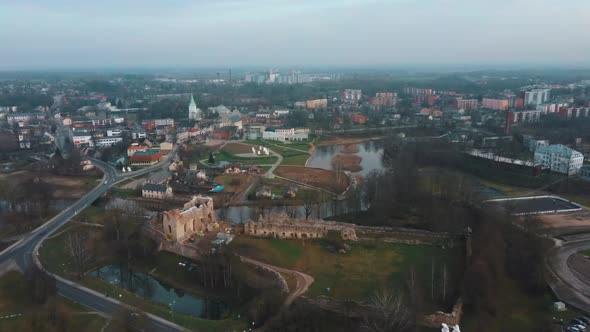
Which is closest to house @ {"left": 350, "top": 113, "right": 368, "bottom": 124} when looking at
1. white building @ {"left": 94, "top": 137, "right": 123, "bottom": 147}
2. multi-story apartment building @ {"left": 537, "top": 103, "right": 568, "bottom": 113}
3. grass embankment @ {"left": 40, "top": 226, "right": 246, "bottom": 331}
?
multi-story apartment building @ {"left": 537, "top": 103, "right": 568, "bottom": 113}

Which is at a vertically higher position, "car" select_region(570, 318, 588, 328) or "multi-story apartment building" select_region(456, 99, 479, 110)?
"multi-story apartment building" select_region(456, 99, 479, 110)

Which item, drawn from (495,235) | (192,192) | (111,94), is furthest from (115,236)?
(111,94)

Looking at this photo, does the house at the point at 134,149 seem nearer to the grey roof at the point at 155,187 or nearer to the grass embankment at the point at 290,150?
the grey roof at the point at 155,187

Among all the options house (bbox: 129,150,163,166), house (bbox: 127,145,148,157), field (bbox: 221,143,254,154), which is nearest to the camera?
house (bbox: 129,150,163,166)

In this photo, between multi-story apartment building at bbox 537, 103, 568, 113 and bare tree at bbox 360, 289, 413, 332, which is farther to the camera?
multi-story apartment building at bbox 537, 103, 568, 113

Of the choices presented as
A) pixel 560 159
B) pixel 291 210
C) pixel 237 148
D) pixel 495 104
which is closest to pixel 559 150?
pixel 560 159

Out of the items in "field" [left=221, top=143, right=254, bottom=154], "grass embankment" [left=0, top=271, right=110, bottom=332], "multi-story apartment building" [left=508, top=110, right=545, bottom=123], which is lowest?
"grass embankment" [left=0, top=271, right=110, bottom=332]

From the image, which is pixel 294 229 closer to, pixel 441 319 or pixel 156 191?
pixel 441 319

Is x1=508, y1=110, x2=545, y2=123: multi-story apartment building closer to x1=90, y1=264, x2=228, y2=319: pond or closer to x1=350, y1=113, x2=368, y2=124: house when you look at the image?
x1=350, y1=113, x2=368, y2=124: house

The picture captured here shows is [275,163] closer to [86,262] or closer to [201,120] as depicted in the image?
[86,262]
